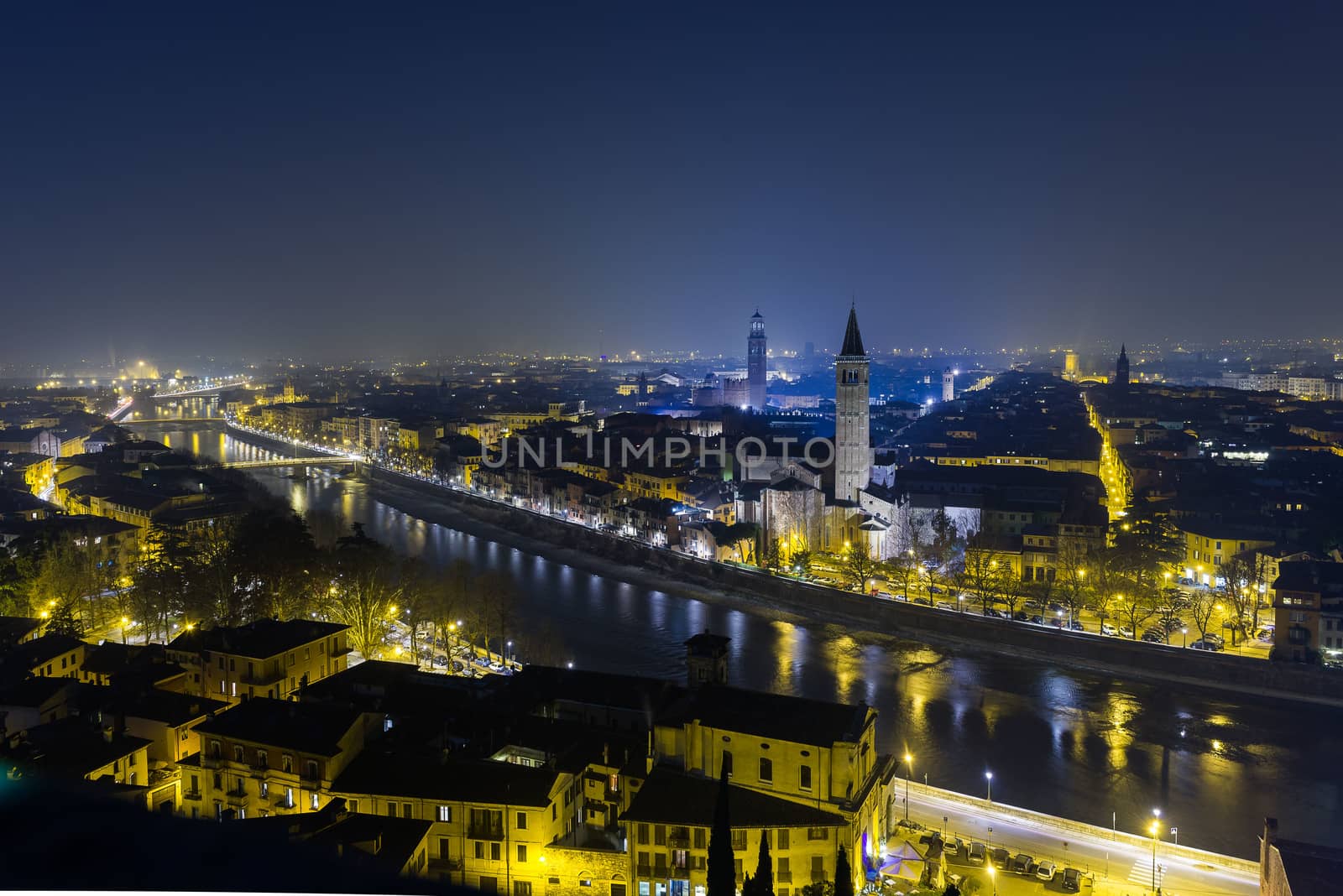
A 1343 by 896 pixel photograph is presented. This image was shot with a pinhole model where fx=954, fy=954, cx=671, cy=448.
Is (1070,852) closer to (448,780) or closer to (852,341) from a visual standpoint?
(448,780)

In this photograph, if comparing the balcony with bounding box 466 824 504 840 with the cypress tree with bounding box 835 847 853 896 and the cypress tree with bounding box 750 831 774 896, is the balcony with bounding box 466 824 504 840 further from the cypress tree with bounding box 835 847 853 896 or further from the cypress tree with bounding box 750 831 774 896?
the cypress tree with bounding box 750 831 774 896

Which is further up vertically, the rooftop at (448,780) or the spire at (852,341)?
the spire at (852,341)

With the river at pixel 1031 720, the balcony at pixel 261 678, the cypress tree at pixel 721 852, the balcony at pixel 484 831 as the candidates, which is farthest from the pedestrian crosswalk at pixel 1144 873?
the balcony at pixel 261 678

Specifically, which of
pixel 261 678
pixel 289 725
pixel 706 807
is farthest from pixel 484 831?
pixel 261 678

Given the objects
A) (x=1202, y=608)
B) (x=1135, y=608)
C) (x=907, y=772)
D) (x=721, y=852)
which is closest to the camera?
(x=721, y=852)

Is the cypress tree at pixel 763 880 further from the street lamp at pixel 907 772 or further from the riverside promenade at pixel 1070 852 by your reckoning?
the street lamp at pixel 907 772

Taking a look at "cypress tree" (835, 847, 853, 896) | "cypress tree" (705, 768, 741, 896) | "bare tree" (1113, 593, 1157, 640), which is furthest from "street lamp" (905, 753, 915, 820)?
"cypress tree" (705, 768, 741, 896)
